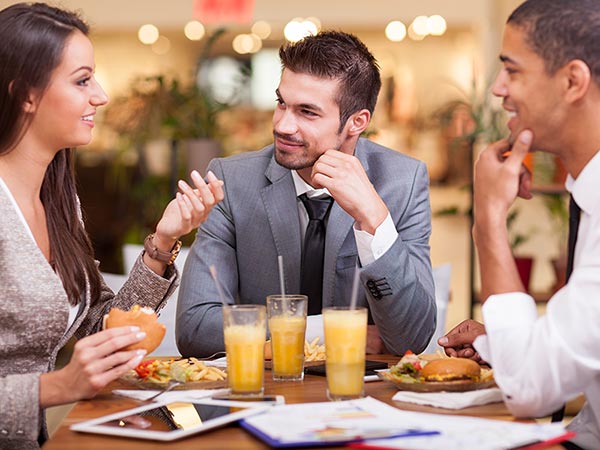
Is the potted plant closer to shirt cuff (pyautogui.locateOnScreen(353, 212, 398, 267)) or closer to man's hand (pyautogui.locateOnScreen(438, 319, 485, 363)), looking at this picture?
shirt cuff (pyautogui.locateOnScreen(353, 212, 398, 267))

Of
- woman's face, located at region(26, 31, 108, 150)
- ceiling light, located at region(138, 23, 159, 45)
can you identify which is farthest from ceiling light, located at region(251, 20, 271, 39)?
woman's face, located at region(26, 31, 108, 150)

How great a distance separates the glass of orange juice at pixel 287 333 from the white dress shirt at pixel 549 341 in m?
0.35

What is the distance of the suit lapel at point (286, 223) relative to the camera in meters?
2.59

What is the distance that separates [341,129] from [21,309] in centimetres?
Result: 108

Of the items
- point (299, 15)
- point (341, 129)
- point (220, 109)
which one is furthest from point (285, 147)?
point (299, 15)

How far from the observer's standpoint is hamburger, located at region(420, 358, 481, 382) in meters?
1.72

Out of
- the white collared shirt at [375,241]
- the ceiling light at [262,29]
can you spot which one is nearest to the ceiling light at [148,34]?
the ceiling light at [262,29]

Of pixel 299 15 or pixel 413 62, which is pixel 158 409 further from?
pixel 413 62

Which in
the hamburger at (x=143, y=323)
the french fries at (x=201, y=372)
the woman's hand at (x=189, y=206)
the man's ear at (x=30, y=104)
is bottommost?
the french fries at (x=201, y=372)

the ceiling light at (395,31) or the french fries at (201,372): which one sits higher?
the ceiling light at (395,31)

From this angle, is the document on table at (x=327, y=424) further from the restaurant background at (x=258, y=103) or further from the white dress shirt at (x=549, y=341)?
the restaurant background at (x=258, y=103)

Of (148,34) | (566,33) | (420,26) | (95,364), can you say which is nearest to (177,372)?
(95,364)

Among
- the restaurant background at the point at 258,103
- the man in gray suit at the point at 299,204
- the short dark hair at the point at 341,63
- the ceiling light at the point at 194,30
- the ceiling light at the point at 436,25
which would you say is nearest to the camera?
the man in gray suit at the point at 299,204

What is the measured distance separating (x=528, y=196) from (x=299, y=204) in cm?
97
